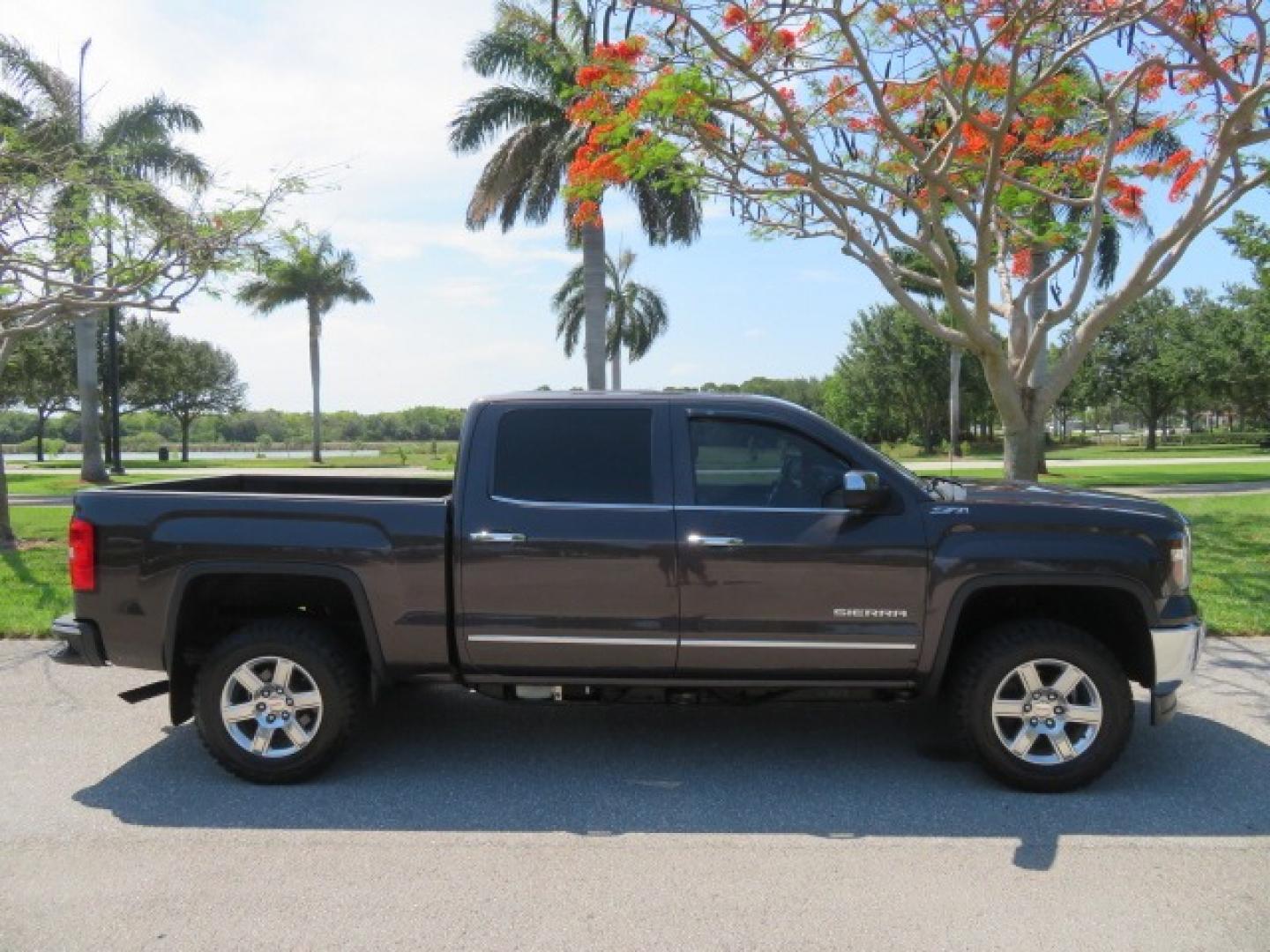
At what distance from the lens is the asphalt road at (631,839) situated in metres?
3.34

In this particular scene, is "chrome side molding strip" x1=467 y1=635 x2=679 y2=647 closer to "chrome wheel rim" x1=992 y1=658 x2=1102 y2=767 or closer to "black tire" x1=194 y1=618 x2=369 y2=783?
"black tire" x1=194 y1=618 x2=369 y2=783

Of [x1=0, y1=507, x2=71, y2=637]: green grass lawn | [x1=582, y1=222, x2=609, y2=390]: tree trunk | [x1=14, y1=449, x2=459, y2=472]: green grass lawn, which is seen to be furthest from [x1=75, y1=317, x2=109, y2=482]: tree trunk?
[x1=582, y1=222, x2=609, y2=390]: tree trunk

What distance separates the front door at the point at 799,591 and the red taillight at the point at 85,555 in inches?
110

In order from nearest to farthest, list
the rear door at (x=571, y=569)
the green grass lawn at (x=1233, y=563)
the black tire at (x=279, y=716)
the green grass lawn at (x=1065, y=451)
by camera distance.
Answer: the rear door at (x=571, y=569), the black tire at (x=279, y=716), the green grass lawn at (x=1233, y=563), the green grass lawn at (x=1065, y=451)

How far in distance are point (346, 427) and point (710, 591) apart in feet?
270

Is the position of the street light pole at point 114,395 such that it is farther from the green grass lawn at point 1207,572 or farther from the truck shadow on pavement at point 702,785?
the truck shadow on pavement at point 702,785

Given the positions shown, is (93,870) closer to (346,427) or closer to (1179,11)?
(1179,11)

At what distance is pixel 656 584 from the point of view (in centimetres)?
450

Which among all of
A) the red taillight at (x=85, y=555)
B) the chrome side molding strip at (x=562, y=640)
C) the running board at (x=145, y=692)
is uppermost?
the red taillight at (x=85, y=555)

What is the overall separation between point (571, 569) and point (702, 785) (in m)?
1.19

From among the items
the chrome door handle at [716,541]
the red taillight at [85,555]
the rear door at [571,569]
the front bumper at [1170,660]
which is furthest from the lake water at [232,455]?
the front bumper at [1170,660]

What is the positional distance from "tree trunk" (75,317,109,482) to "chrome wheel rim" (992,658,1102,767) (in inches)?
1030

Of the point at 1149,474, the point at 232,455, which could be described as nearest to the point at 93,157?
the point at 1149,474

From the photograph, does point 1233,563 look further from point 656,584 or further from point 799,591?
point 656,584
